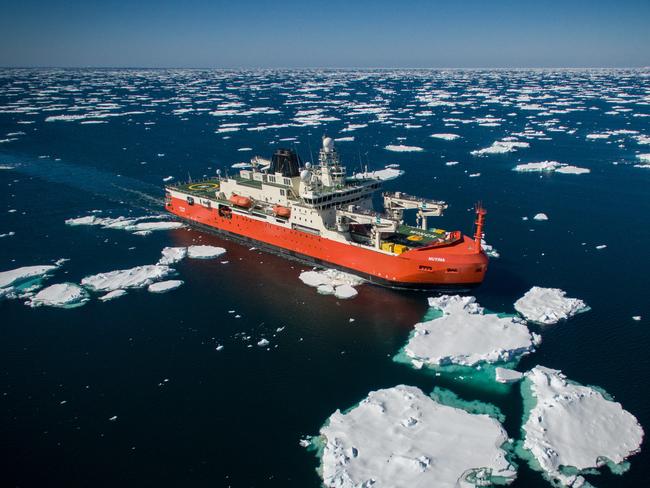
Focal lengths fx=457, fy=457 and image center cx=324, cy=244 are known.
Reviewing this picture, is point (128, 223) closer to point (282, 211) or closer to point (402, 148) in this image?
point (282, 211)

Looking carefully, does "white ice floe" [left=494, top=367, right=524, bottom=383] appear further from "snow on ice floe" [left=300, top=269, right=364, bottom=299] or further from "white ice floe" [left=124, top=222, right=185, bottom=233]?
"white ice floe" [left=124, top=222, right=185, bottom=233]

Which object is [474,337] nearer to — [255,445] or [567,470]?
[567,470]

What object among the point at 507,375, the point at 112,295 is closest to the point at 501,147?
the point at 507,375

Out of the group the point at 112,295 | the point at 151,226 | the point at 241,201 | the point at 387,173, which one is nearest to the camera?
the point at 112,295

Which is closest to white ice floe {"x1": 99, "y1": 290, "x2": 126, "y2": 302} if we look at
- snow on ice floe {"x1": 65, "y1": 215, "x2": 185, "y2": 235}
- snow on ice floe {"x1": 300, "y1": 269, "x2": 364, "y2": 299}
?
snow on ice floe {"x1": 300, "y1": 269, "x2": 364, "y2": 299}

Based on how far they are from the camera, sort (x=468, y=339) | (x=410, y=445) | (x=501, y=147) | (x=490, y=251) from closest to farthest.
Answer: (x=410, y=445) < (x=468, y=339) < (x=490, y=251) < (x=501, y=147)

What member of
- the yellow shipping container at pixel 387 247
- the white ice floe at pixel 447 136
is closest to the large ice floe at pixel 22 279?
the yellow shipping container at pixel 387 247

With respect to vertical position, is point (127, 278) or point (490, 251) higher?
point (490, 251)
